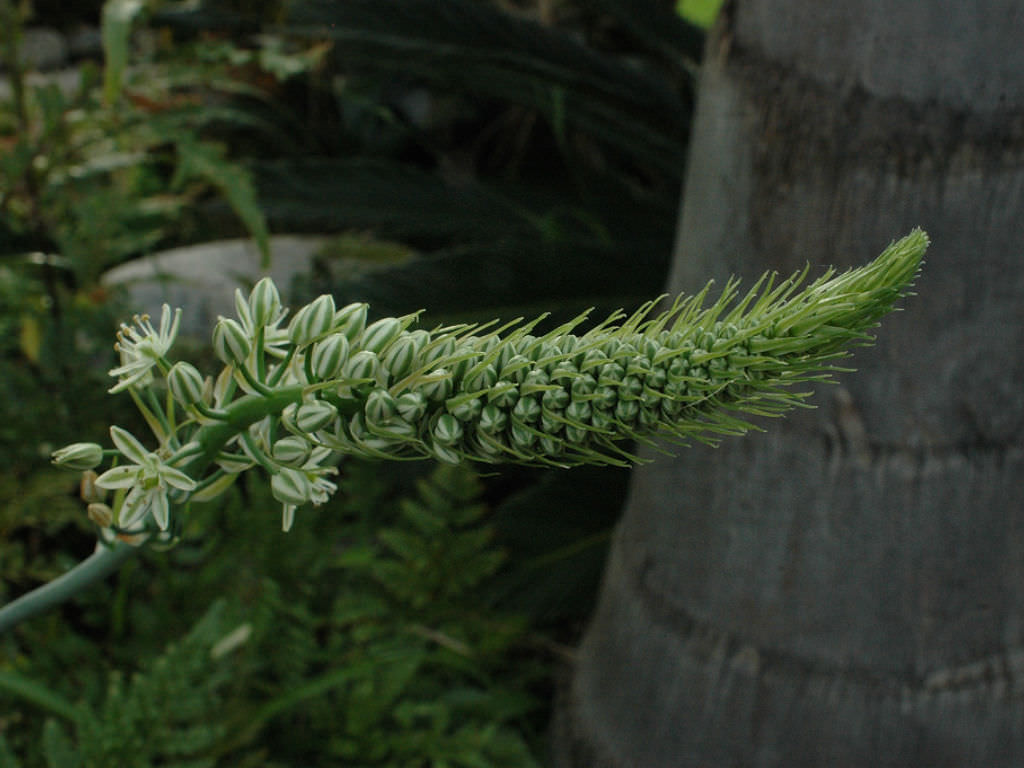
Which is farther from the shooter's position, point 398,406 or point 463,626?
point 463,626

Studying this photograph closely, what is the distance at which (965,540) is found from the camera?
2320 millimetres

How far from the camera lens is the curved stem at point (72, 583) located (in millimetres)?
1181

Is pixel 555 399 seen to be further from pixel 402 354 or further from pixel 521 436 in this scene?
pixel 402 354

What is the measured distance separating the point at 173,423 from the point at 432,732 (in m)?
1.74

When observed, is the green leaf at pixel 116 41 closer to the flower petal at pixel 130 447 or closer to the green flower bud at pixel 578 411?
the flower petal at pixel 130 447

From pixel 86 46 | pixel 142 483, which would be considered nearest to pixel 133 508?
pixel 142 483

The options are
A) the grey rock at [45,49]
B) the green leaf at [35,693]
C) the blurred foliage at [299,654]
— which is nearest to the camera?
the green leaf at [35,693]

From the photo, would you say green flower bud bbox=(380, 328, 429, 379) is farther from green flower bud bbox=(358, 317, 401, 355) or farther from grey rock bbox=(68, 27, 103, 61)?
grey rock bbox=(68, 27, 103, 61)

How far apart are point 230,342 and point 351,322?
13 centimetres

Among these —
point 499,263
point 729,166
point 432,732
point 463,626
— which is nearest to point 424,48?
point 499,263

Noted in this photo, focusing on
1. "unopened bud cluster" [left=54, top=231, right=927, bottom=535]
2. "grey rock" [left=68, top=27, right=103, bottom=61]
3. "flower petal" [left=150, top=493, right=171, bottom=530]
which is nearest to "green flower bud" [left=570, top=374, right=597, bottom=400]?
"unopened bud cluster" [left=54, top=231, right=927, bottom=535]

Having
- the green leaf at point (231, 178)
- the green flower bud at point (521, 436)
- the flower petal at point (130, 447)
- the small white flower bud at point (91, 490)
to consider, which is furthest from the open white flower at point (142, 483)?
the green leaf at point (231, 178)

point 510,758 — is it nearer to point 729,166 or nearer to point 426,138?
point 729,166

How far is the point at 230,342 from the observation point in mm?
1091
